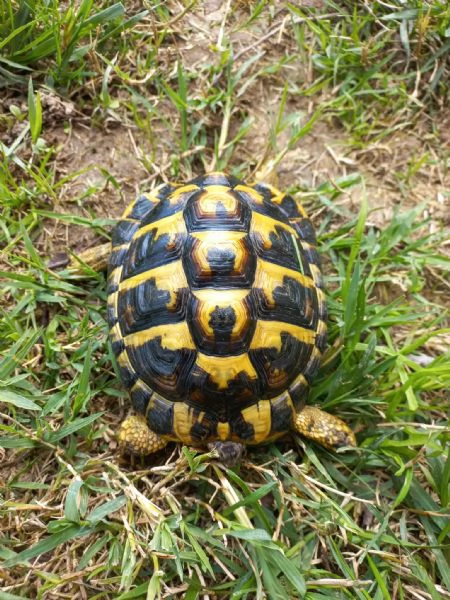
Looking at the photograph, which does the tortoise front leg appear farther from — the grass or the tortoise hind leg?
the tortoise hind leg

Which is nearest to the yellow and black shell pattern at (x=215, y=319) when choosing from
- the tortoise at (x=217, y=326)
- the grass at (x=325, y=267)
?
the tortoise at (x=217, y=326)

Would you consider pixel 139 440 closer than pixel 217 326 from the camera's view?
No

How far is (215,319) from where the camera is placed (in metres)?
2.00

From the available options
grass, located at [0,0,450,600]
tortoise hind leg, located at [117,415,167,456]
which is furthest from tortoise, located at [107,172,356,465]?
grass, located at [0,0,450,600]

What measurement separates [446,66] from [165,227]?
2033 mm

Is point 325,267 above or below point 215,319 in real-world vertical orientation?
below

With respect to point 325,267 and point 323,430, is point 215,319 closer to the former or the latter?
point 323,430

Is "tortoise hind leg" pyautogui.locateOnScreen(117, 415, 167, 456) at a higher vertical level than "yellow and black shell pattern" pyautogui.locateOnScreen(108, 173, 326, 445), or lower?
lower

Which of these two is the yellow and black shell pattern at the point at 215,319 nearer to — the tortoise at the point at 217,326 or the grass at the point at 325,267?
the tortoise at the point at 217,326

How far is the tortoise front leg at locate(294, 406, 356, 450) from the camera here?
233 centimetres

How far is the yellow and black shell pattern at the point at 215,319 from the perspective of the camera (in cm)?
205

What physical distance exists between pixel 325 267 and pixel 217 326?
98 centimetres

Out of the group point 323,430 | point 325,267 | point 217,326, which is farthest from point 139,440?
point 325,267

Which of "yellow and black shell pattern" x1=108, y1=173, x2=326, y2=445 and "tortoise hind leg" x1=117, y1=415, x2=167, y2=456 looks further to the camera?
"tortoise hind leg" x1=117, y1=415, x2=167, y2=456
